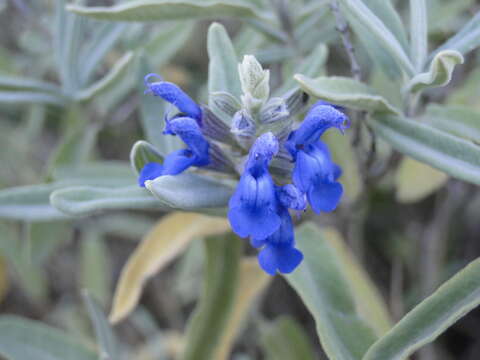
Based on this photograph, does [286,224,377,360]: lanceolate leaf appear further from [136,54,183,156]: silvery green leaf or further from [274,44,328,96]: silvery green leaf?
[136,54,183,156]: silvery green leaf

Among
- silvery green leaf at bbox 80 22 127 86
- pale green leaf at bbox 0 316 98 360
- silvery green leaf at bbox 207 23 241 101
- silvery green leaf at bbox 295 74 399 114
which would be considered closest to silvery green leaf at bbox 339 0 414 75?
silvery green leaf at bbox 295 74 399 114

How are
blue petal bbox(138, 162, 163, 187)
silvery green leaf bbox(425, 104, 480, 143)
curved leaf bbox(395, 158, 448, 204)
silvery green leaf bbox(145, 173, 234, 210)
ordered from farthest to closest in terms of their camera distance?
curved leaf bbox(395, 158, 448, 204), silvery green leaf bbox(425, 104, 480, 143), blue petal bbox(138, 162, 163, 187), silvery green leaf bbox(145, 173, 234, 210)

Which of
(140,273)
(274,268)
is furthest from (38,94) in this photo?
(274,268)

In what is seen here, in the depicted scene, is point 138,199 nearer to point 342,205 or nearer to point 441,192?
point 342,205

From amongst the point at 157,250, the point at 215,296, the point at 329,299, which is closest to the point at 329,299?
the point at 329,299

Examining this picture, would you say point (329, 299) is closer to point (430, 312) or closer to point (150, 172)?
point (430, 312)
